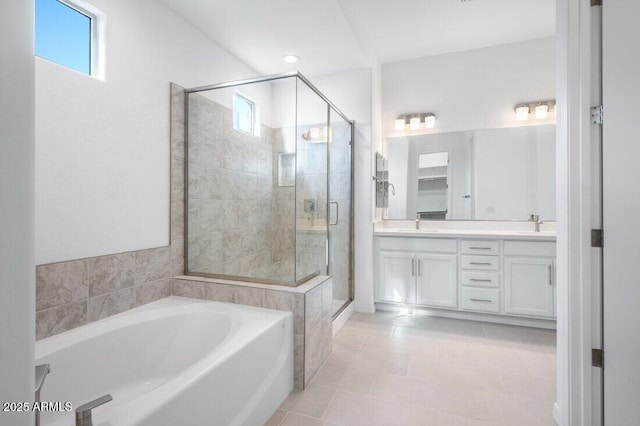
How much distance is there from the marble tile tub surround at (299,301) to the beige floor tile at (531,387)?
1.22m

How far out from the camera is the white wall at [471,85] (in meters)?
3.24

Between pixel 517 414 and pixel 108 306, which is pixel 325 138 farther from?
pixel 517 414

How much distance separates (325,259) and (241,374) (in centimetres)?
160

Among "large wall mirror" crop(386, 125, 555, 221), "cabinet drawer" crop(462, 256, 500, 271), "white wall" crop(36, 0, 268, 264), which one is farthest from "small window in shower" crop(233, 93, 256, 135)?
"cabinet drawer" crop(462, 256, 500, 271)

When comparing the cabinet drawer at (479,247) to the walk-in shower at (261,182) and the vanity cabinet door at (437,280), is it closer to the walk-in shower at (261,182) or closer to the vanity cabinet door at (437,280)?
the vanity cabinet door at (437,280)

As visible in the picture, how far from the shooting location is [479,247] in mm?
2965

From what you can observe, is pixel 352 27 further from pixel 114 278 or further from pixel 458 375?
pixel 458 375

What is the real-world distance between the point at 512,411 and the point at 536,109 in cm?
293

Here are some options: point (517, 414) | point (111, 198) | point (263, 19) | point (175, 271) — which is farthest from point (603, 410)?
point (263, 19)

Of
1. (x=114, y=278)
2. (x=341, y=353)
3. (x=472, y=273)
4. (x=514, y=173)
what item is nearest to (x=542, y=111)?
(x=514, y=173)

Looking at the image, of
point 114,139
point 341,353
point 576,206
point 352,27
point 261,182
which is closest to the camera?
point 576,206

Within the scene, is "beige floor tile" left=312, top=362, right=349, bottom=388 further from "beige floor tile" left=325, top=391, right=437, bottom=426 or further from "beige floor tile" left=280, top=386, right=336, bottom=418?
"beige floor tile" left=325, top=391, right=437, bottom=426

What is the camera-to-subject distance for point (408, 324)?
2992 mm

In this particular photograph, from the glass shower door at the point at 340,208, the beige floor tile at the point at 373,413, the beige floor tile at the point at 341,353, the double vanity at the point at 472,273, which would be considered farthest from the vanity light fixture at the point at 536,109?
the beige floor tile at the point at 373,413
